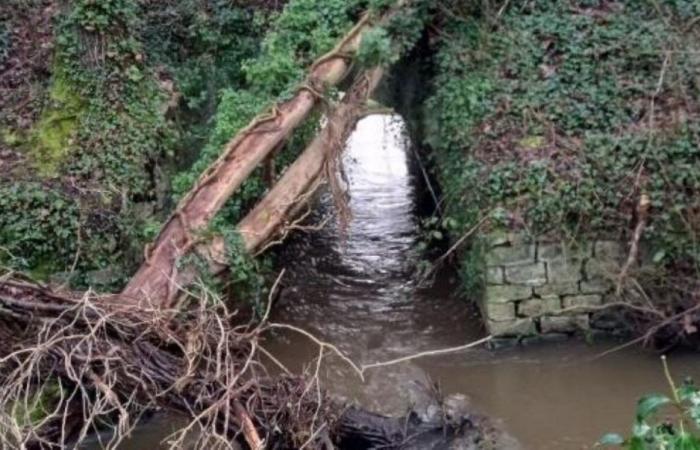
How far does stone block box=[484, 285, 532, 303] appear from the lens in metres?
8.36

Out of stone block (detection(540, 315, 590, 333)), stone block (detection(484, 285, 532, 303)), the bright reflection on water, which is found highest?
stone block (detection(484, 285, 532, 303))

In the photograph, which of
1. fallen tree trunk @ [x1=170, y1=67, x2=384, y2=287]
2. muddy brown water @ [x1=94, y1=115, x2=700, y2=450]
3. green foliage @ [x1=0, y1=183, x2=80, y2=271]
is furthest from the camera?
green foliage @ [x1=0, y1=183, x2=80, y2=271]

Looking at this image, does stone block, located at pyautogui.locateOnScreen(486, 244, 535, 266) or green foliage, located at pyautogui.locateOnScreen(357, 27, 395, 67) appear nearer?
stone block, located at pyautogui.locateOnScreen(486, 244, 535, 266)

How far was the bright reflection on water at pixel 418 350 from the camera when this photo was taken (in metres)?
7.30

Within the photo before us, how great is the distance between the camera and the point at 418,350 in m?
8.77

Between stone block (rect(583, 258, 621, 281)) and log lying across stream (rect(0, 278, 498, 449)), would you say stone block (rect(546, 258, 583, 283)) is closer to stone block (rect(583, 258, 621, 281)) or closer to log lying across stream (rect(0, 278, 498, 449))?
stone block (rect(583, 258, 621, 281))

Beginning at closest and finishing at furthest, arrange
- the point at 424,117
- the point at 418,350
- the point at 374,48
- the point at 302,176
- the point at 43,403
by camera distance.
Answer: the point at 43,403 → the point at 302,176 → the point at 418,350 → the point at 374,48 → the point at 424,117

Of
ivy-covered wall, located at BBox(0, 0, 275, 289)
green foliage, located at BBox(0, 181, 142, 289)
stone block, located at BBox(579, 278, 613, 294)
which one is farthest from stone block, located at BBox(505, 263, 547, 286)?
green foliage, located at BBox(0, 181, 142, 289)

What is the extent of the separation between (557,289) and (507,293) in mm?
472

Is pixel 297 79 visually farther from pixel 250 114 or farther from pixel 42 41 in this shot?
pixel 42 41

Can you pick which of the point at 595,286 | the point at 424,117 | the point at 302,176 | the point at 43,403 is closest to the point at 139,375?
the point at 43,403

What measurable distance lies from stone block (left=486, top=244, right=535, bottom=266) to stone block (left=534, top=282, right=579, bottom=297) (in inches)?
11.3

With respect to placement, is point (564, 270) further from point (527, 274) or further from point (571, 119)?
point (571, 119)

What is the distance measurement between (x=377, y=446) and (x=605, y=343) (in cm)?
296
